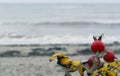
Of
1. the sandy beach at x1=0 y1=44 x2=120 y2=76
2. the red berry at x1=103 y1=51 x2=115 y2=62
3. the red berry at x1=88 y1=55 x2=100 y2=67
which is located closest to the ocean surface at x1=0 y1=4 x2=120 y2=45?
the sandy beach at x1=0 y1=44 x2=120 y2=76

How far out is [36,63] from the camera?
47.3 feet

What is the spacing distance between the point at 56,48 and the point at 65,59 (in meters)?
16.4

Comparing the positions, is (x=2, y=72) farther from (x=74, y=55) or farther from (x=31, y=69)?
(x=74, y=55)

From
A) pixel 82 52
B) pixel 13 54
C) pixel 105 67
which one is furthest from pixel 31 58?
pixel 105 67

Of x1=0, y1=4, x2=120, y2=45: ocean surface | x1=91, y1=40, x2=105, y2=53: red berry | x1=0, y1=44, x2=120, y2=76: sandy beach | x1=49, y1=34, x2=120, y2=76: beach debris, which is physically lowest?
x1=0, y1=4, x2=120, y2=45: ocean surface

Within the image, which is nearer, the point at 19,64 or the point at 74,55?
the point at 19,64

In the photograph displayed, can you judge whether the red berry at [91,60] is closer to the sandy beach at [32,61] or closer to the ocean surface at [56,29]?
the sandy beach at [32,61]

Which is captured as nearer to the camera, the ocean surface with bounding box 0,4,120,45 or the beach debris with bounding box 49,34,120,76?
the beach debris with bounding box 49,34,120,76

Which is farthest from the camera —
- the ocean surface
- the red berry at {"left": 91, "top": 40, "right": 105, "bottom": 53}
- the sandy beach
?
the ocean surface

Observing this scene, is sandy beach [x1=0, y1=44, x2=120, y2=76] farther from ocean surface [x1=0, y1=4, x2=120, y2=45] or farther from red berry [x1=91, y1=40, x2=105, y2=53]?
red berry [x1=91, y1=40, x2=105, y2=53]

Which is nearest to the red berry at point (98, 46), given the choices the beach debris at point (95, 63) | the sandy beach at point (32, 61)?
the beach debris at point (95, 63)

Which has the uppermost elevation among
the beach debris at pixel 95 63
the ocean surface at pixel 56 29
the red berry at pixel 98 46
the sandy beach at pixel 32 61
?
the red berry at pixel 98 46

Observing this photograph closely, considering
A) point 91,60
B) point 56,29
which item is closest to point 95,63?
point 91,60

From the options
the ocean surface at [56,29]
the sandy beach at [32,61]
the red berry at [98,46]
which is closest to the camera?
the red berry at [98,46]
